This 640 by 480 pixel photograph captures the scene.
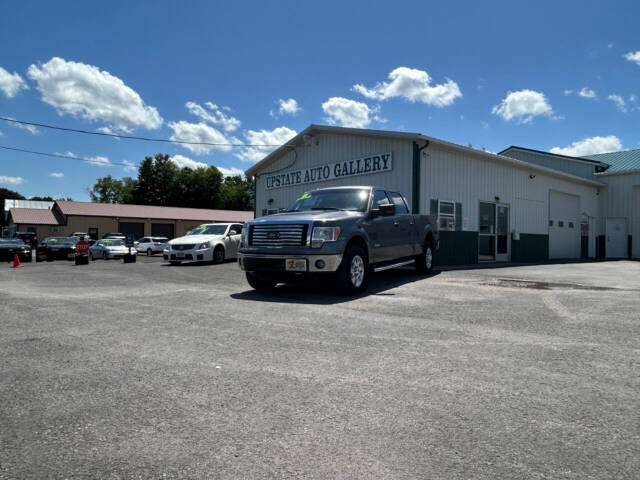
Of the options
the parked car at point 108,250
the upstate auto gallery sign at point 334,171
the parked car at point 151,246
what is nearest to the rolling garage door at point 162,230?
the parked car at point 151,246

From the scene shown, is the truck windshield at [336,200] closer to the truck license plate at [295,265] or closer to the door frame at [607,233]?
the truck license plate at [295,265]

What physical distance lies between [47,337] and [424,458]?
167 inches

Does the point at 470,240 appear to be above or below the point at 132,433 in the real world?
above

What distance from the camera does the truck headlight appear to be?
742cm

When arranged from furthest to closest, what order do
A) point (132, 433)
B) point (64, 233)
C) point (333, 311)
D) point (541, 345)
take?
point (64, 233) < point (333, 311) < point (541, 345) < point (132, 433)

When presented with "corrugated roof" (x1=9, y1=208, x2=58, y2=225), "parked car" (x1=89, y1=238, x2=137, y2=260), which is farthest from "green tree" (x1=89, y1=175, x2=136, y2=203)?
"parked car" (x1=89, y1=238, x2=137, y2=260)

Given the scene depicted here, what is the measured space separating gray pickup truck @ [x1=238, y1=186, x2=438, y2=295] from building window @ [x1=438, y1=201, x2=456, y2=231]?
247 inches

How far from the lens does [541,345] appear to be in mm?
4340

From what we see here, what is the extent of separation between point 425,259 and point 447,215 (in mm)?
5083

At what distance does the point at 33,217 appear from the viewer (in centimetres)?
4806

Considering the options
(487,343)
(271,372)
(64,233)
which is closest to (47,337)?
(271,372)

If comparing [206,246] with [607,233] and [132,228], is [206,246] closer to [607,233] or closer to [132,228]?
[607,233]

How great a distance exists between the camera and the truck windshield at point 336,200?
29.0 ft

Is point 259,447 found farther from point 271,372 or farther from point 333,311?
point 333,311
